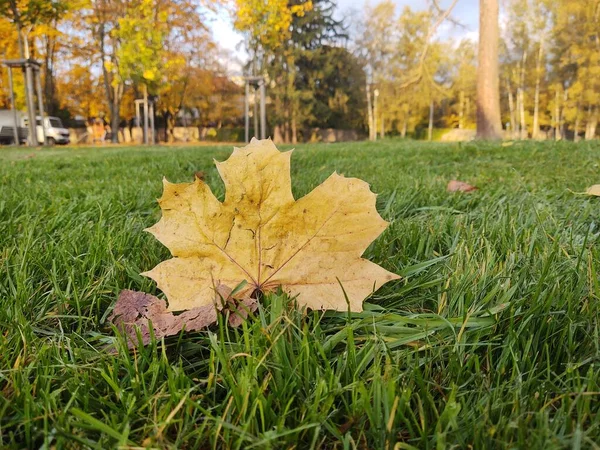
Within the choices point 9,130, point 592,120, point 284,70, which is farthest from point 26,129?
point 592,120

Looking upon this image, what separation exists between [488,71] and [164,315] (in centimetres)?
1133

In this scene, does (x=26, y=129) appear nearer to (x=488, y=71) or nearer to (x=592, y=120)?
(x=488, y=71)

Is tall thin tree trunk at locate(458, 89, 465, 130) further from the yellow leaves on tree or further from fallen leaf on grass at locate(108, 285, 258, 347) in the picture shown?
fallen leaf on grass at locate(108, 285, 258, 347)

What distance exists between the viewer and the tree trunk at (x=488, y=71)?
10.3 m

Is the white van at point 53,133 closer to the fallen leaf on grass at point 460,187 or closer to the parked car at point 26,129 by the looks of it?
the parked car at point 26,129

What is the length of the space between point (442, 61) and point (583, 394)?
4339 cm

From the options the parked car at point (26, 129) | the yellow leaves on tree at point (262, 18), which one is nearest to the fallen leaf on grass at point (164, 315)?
the yellow leaves on tree at point (262, 18)

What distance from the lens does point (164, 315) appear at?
31.1 inches

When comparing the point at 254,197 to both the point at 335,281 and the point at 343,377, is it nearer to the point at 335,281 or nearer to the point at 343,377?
the point at 335,281

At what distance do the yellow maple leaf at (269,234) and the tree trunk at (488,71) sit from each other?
34.7 ft

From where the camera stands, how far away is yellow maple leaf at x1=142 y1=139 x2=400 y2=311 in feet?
2.61

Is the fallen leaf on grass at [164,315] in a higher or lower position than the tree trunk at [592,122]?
lower

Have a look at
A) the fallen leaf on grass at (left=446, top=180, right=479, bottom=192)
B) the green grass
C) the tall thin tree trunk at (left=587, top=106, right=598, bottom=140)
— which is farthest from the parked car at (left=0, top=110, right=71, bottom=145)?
the tall thin tree trunk at (left=587, top=106, right=598, bottom=140)

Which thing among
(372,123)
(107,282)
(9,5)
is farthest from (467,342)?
(372,123)
